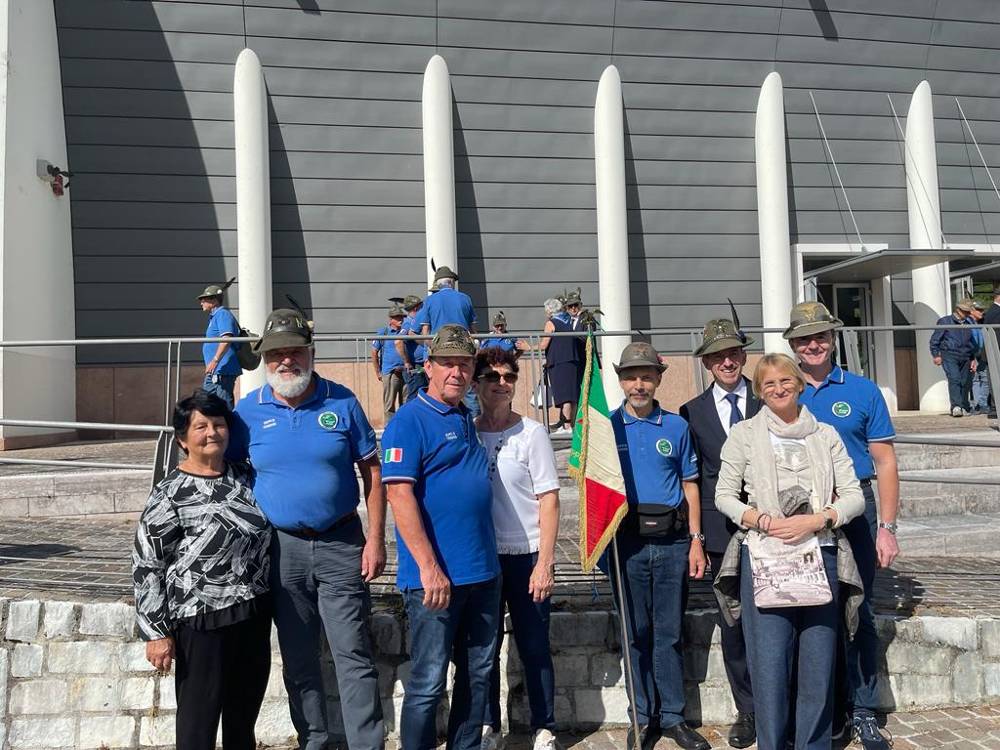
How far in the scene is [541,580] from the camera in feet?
11.3

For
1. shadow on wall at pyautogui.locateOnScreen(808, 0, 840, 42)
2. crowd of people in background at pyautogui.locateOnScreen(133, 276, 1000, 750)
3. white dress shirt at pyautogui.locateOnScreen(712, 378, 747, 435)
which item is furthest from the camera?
shadow on wall at pyautogui.locateOnScreen(808, 0, 840, 42)

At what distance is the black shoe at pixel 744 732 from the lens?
3877 millimetres

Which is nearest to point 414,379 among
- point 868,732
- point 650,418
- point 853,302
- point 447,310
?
point 447,310

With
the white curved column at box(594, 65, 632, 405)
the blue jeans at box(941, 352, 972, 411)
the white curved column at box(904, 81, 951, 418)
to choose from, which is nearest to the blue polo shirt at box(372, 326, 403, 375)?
the white curved column at box(594, 65, 632, 405)

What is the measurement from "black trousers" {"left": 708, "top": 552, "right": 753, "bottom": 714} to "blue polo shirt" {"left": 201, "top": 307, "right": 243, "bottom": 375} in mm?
4725

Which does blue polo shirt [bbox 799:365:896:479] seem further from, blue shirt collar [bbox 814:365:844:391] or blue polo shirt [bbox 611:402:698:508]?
blue polo shirt [bbox 611:402:698:508]

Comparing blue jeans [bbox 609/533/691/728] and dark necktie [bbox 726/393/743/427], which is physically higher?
dark necktie [bbox 726/393/743/427]

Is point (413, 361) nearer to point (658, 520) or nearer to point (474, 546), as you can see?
point (658, 520)

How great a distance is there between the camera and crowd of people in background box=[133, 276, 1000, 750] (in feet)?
10.3

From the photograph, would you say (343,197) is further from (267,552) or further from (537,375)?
(267,552)

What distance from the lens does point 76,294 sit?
481 inches

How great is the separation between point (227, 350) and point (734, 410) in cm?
479

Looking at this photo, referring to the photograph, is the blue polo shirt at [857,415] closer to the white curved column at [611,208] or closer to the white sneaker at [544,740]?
the white sneaker at [544,740]

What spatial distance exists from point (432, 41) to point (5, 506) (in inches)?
393
